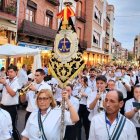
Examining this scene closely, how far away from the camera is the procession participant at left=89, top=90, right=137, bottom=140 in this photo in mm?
3637

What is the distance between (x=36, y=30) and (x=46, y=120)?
19.2 m

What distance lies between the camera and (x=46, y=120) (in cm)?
407

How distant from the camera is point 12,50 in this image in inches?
467

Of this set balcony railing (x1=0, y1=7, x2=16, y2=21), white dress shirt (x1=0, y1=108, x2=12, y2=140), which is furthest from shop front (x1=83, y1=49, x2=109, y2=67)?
white dress shirt (x1=0, y1=108, x2=12, y2=140)

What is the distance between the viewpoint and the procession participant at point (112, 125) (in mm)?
3637

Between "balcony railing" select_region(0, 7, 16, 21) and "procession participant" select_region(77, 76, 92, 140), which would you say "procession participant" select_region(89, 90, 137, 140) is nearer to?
"procession participant" select_region(77, 76, 92, 140)

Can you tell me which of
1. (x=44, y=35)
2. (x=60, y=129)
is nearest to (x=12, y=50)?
(x=60, y=129)

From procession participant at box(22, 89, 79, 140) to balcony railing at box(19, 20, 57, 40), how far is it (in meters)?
17.1

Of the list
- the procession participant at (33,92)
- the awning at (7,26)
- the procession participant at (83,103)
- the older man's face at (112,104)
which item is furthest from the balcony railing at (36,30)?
the older man's face at (112,104)

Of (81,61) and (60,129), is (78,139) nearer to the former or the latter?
(81,61)

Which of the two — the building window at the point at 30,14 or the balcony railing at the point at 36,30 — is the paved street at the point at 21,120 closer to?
the balcony railing at the point at 36,30

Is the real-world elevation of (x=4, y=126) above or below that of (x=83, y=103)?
above

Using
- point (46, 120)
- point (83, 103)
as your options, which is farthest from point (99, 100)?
point (46, 120)

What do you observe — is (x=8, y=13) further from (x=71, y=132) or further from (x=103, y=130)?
(x=103, y=130)
